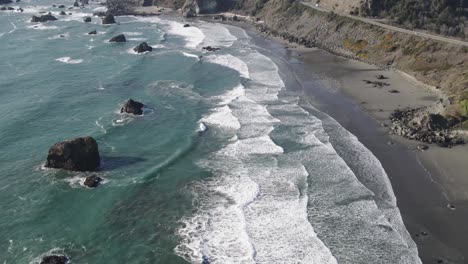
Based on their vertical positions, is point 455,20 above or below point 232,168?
above

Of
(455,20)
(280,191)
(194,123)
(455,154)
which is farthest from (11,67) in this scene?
(455,20)

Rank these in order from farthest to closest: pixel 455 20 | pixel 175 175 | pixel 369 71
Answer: pixel 455 20
pixel 369 71
pixel 175 175

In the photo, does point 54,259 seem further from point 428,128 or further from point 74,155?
point 428,128

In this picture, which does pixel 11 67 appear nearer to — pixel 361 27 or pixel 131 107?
pixel 131 107

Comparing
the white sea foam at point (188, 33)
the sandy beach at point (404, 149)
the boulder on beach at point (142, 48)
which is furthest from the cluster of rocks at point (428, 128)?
the white sea foam at point (188, 33)

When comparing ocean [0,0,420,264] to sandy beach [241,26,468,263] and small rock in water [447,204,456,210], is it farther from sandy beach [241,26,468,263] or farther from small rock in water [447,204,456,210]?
small rock in water [447,204,456,210]

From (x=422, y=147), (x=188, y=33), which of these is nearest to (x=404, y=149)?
(x=422, y=147)

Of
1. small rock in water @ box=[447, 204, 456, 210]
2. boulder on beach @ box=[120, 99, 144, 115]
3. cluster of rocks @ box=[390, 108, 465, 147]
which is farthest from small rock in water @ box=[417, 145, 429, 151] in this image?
boulder on beach @ box=[120, 99, 144, 115]
